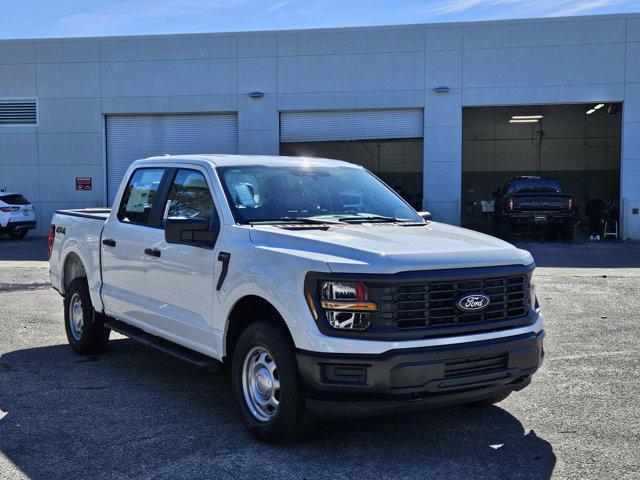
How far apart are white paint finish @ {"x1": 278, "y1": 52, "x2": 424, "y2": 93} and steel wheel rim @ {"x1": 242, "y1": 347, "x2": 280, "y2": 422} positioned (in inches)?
759

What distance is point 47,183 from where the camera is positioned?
24.7m

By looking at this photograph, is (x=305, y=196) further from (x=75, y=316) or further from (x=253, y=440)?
(x=75, y=316)

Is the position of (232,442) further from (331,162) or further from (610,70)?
(610,70)

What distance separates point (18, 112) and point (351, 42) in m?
12.0

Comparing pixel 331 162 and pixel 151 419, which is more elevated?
pixel 331 162

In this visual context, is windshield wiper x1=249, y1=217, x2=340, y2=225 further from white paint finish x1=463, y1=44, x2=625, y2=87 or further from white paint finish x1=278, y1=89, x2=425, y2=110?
white paint finish x1=463, y1=44, x2=625, y2=87

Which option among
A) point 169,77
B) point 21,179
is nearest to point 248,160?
point 169,77

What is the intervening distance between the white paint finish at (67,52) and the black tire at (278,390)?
22020 millimetres

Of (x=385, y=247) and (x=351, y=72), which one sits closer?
(x=385, y=247)

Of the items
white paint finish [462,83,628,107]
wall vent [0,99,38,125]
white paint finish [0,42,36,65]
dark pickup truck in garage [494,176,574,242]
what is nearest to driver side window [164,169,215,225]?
dark pickup truck in garage [494,176,574,242]

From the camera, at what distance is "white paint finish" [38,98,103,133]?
24312mm

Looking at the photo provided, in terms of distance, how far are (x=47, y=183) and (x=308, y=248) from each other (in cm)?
2257

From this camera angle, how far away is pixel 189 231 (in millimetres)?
4906

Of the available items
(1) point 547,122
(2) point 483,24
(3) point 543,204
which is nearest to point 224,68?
(2) point 483,24
